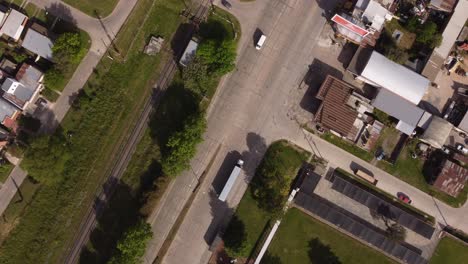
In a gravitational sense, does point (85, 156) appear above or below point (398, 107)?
below

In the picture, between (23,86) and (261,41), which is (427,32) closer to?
(261,41)

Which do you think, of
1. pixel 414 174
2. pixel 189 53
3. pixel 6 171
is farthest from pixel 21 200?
pixel 414 174

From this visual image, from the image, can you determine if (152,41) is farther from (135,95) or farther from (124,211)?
(124,211)

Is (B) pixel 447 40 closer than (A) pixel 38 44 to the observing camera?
No

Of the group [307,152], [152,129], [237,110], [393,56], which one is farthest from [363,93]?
[152,129]

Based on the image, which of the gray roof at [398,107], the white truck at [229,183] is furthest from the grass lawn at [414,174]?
the white truck at [229,183]

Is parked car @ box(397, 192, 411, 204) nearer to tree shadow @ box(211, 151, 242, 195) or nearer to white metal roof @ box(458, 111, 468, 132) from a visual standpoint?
white metal roof @ box(458, 111, 468, 132)
